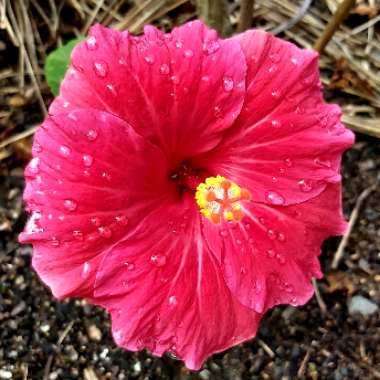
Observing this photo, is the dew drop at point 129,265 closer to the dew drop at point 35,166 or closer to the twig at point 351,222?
the dew drop at point 35,166

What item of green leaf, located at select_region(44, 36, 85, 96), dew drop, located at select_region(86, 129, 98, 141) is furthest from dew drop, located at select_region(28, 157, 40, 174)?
green leaf, located at select_region(44, 36, 85, 96)

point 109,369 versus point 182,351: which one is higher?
point 182,351

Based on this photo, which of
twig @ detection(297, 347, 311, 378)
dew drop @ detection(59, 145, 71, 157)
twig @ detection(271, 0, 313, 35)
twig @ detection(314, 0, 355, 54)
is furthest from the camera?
twig @ detection(271, 0, 313, 35)

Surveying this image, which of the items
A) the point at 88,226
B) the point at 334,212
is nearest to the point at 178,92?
the point at 88,226

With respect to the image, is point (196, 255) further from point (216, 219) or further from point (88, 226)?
point (88, 226)

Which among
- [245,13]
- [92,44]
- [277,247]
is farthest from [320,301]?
[92,44]

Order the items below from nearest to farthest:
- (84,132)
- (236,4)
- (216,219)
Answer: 1. (84,132)
2. (216,219)
3. (236,4)

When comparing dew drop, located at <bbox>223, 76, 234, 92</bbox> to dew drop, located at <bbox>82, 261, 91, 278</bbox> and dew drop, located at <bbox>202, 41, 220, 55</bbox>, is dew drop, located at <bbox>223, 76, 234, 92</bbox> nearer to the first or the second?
dew drop, located at <bbox>202, 41, 220, 55</bbox>
